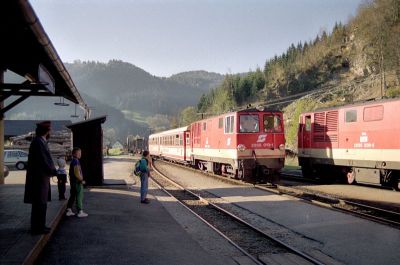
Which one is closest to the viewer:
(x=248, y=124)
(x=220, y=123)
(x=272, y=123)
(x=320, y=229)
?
(x=320, y=229)

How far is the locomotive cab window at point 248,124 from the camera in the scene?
18.9 m

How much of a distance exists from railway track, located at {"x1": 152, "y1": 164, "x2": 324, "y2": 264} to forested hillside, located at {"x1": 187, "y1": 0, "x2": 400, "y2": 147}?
27.5 m

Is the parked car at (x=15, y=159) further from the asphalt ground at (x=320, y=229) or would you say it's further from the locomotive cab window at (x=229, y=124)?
the asphalt ground at (x=320, y=229)

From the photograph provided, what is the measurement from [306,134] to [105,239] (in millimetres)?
15114

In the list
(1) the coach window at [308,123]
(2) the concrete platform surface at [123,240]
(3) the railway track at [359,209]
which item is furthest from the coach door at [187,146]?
(2) the concrete platform surface at [123,240]

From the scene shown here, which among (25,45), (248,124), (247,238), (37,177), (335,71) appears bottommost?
(247,238)

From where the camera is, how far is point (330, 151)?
19141mm

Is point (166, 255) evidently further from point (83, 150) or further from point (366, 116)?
point (366, 116)

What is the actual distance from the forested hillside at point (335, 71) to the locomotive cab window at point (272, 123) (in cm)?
1966

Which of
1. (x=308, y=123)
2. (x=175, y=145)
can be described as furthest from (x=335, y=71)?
(x=308, y=123)

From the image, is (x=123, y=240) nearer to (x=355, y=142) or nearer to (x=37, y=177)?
(x=37, y=177)

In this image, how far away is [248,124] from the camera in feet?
62.3

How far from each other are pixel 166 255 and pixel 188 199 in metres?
8.51

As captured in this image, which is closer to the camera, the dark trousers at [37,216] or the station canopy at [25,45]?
the station canopy at [25,45]
